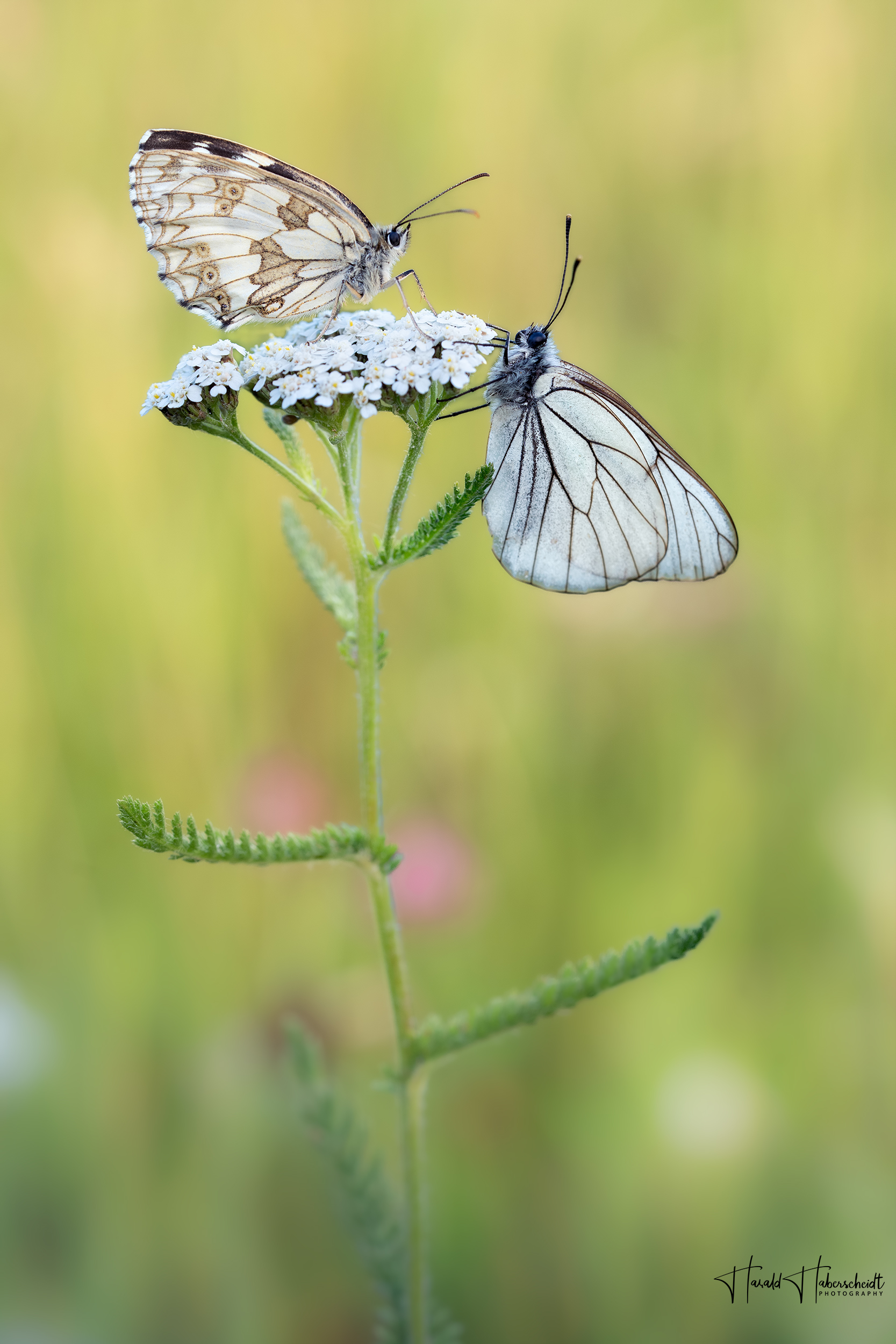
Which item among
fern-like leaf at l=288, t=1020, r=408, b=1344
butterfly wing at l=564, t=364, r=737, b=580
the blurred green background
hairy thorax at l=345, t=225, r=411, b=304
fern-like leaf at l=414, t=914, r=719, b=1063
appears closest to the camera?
fern-like leaf at l=414, t=914, r=719, b=1063

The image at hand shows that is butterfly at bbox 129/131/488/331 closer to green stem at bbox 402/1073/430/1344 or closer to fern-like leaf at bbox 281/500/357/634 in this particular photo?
fern-like leaf at bbox 281/500/357/634

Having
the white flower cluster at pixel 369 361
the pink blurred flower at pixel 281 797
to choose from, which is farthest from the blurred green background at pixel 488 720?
the white flower cluster at pixel 369 361

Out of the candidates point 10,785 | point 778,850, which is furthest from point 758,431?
point 10,785

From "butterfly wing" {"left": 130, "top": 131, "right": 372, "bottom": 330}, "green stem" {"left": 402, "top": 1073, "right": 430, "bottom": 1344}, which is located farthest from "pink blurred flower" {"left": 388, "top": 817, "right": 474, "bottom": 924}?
"butterfly wing" {"left": 130, "top": 131, "right": 372, "bottom": 330}

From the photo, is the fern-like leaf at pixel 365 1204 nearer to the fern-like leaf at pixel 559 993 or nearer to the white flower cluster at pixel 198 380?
the fern-like leaf at pixel 559 993

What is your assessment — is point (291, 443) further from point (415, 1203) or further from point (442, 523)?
point (415, 1203)

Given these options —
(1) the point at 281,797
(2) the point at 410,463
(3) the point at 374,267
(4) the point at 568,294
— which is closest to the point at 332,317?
(3) the point at 374,267
